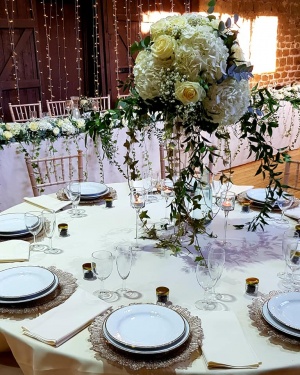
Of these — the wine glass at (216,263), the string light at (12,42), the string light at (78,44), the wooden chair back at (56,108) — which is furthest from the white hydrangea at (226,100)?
the string light at (78,44)

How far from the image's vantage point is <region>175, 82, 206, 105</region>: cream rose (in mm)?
1471

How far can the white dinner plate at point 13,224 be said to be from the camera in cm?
193

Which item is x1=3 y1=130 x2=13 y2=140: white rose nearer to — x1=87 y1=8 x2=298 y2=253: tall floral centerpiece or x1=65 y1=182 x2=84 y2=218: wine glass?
x1=65 y1=182 x2=84 y2=218: wine glass

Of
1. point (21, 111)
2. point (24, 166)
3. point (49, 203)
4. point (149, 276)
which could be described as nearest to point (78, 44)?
point (21, 111)

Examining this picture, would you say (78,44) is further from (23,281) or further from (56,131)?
(23,281)

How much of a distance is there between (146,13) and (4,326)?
6694 mm

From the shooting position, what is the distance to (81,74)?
24.0 ft

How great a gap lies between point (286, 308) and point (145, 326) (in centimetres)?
44

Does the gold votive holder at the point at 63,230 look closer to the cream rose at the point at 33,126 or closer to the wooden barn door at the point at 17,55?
the cream rose at the point at 33,126

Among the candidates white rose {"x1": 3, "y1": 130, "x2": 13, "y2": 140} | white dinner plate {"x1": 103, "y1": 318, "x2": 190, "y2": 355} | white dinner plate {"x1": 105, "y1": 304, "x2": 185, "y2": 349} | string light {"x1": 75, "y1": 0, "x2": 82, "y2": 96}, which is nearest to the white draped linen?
white rose {"x1": 3, "y1": 130, "x2": 13, "y2": 140}

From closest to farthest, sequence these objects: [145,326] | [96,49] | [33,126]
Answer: [145,326], [33,126], [96,49]

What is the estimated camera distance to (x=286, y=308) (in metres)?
1.37

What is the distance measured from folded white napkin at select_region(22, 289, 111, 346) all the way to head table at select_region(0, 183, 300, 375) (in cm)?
2

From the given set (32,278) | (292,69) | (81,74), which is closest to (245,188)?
(32,278)
